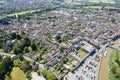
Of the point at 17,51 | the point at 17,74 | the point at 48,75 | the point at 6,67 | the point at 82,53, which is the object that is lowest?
the point at 82,53

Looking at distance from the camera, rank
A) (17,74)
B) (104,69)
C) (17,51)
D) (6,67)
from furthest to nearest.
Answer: (17,51), (104,69), (6,67), (17,74)

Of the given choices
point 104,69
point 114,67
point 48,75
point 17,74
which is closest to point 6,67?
point 17,74

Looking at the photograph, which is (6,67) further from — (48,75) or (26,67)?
(48,75)

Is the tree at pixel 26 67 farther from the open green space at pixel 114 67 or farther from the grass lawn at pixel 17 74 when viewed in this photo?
the open green space at pixel 114 67

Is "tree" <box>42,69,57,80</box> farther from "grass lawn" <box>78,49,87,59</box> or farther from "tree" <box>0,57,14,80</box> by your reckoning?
"grass lawn" <box>78,49,87,59</box>

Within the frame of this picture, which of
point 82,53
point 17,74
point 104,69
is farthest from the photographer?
point 82,53

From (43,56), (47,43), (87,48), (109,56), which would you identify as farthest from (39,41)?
(109,56)

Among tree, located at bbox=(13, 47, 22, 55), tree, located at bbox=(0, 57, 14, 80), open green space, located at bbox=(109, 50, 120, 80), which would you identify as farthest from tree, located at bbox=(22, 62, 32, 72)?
open green space, located at bbox=(109, 50, 120, 80)

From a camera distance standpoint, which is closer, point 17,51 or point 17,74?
point 17,74

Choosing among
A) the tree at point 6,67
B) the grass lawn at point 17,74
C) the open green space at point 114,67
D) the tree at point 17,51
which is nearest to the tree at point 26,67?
the grass lawn at point 17,74
